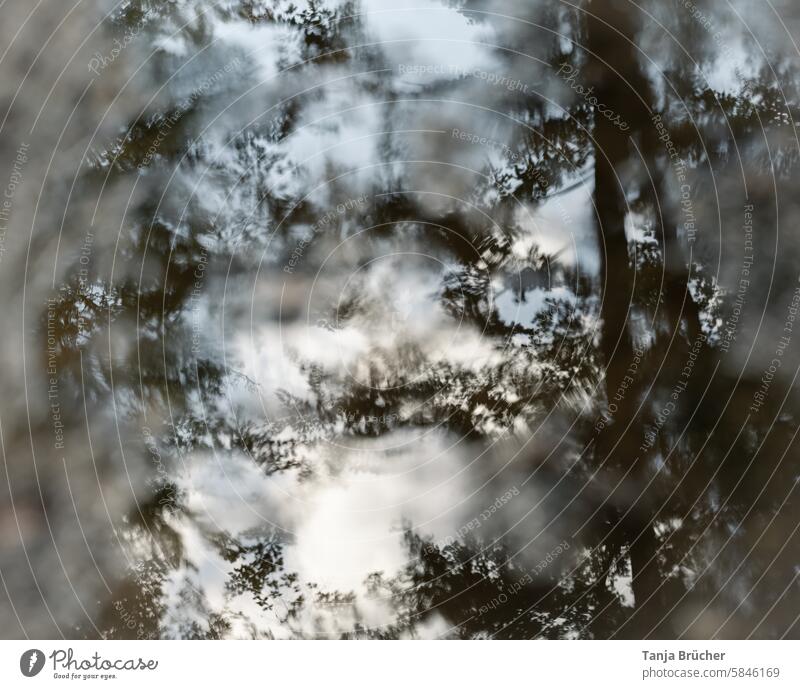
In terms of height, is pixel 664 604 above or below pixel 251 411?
below

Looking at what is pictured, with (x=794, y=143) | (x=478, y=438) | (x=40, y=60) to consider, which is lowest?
(x=478, y=438)

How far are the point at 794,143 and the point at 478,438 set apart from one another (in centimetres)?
42

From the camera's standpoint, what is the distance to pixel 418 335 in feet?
1.97

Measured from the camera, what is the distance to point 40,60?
62 cm

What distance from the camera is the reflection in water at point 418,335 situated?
1.93 ft

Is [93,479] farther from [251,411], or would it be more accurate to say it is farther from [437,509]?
[437,509]
